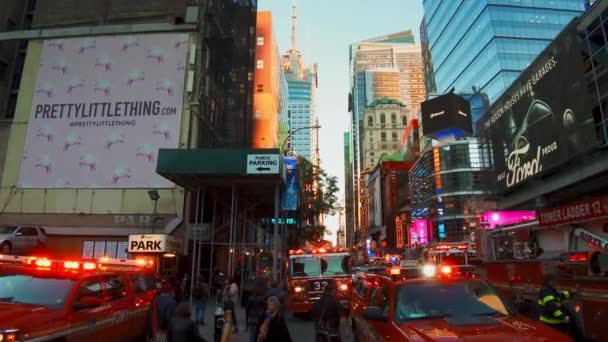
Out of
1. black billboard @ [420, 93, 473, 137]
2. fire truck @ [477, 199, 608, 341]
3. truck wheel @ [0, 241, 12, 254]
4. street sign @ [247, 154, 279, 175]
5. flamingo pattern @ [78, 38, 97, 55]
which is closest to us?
fire truck @ [477, 199, 608, 341]

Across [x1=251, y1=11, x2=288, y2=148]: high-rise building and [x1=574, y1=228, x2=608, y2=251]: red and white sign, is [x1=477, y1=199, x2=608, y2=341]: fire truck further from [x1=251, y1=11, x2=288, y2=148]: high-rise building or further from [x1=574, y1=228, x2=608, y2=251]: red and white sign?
[x1=251, y1=11, x2=288, y2=148]: high-rise building

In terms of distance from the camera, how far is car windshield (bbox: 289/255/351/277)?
1703cm

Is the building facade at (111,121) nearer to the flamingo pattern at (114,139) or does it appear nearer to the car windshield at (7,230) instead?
the flamingo pattern at (114,139)

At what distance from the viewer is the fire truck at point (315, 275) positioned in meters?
16.5

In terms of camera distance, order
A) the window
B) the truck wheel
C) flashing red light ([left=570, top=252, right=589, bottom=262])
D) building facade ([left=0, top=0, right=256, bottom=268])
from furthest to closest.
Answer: building facade ([left=0, top=0, right=256, bottom=268]), the truck wheel, the window, flashing red light ([left=570, top=252, right=589, bottom=262])

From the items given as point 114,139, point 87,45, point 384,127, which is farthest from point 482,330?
point 384,127

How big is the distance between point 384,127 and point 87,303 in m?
159

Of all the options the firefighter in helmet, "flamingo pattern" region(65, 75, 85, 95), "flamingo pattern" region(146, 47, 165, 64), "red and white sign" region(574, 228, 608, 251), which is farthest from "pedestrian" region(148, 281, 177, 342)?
"flamingo pattern" region(65, 75, 85, 95)

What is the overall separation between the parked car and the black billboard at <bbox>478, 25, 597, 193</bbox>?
89.7 feet

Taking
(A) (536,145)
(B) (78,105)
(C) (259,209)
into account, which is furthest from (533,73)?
(B) (78,105)

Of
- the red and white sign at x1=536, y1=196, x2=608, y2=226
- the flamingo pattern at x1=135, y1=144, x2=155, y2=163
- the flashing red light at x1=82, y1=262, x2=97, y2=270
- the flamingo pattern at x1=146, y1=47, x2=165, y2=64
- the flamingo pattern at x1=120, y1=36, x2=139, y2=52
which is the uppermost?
the flamingo pattern at x1=120, y1=36, x2=139, y2=52

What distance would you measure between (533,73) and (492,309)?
2308 centimetres

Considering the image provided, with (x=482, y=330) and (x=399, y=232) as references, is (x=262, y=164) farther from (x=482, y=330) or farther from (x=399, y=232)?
(x=399, y=232)

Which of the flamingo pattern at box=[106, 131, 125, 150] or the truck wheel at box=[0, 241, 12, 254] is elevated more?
the flamingo pattern at box=[106, 131, 125, 150]
